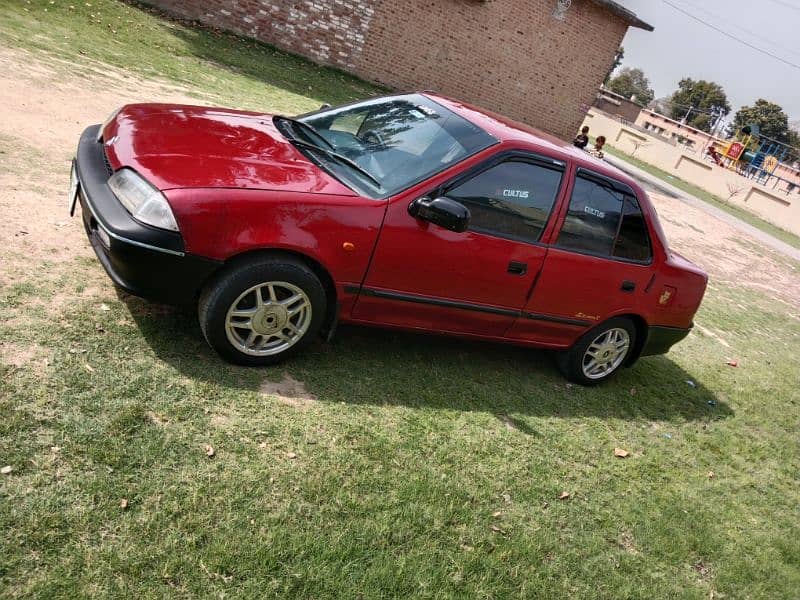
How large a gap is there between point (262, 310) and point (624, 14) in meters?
20.9

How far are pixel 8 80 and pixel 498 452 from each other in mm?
7088

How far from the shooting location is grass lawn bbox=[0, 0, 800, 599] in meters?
2.64

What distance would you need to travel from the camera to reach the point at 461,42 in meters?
19.8

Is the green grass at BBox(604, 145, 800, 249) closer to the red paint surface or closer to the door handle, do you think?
the red paint surface

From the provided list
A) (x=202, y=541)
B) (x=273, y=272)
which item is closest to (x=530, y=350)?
(x=273, y=272)

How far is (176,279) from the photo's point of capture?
3473 mm

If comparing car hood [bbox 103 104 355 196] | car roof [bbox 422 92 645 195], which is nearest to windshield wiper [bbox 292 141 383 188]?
car hood [bbox 103 104 355 196]

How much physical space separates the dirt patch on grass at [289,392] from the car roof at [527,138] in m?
2.14

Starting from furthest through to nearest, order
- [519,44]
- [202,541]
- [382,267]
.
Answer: [519,44], [382,267], [202,541]

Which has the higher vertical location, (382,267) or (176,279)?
(382,267)

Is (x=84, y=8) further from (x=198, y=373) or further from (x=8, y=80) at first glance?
(x=198, y=373)

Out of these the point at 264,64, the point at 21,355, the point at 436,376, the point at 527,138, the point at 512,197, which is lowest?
the point at 21,355

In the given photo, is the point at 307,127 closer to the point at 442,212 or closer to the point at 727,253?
the point at 442,212

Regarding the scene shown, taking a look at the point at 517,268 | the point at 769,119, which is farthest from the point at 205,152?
the point at 769,119
